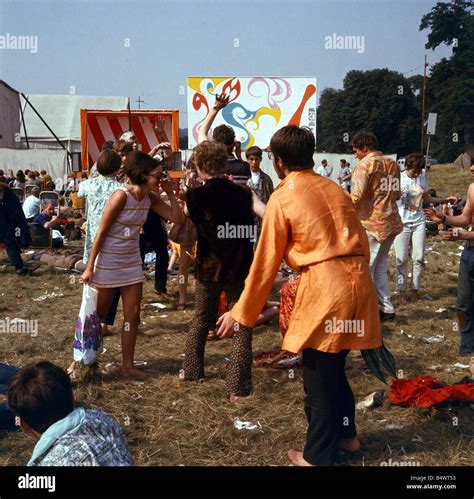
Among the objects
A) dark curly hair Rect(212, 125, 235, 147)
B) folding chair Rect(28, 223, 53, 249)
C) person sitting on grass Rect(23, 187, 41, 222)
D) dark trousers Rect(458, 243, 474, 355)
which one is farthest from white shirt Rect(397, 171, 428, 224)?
person sitting on grass Rect(23, 187, 41, 222)

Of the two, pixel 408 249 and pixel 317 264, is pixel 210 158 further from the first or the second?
pixel 408 249

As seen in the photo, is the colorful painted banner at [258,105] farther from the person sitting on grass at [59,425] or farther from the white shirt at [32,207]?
the person sitting on grass at [59,425]

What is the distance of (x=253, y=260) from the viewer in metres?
3.64

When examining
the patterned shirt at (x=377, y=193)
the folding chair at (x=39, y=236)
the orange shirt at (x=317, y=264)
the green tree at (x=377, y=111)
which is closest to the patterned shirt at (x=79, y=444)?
the orange shirt at (x=317, y=264)

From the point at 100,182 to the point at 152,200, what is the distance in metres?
0.97

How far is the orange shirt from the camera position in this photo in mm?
3279

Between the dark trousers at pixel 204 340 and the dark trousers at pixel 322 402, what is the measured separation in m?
1.19

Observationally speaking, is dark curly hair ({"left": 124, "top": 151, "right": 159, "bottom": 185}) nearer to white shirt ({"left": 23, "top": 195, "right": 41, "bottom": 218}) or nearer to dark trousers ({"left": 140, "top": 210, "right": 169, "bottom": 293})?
dark trousers ({"left": 140, "top": 210, "right": 169, "bottom": 293})

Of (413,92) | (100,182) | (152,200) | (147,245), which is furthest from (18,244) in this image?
(413,92)

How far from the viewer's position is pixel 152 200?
5125 mm

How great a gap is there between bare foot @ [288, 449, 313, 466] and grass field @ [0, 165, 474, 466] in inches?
3.1

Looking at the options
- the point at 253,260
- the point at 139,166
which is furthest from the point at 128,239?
the point at 253,260

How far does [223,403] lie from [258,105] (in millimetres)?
17374

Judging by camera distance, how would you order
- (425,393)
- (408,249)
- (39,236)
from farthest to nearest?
(39,236) < (408,249) < (425,393)
